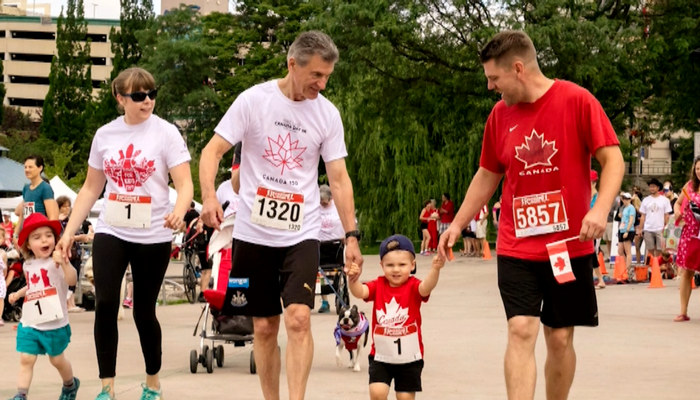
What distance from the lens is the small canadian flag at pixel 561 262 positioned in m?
6.32

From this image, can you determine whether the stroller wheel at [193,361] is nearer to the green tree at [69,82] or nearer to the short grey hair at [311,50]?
the short grey hair at [311,50]

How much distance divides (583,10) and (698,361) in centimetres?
2582

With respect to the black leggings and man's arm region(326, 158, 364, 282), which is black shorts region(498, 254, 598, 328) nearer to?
man's arm region(326, 158, 364, 282)

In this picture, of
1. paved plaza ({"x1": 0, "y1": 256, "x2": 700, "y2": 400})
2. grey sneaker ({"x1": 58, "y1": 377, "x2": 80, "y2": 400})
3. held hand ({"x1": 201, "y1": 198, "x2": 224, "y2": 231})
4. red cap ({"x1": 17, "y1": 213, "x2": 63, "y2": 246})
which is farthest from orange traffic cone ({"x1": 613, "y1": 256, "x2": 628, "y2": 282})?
held hand ({"x1": 201, "y1": 198, "x2": 224, "y2": 231})

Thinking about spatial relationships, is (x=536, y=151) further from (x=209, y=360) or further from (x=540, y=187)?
(x=209, y=360)

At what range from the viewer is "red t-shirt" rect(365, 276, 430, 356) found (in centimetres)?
720

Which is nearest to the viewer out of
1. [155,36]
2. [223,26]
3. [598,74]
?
[598,74]

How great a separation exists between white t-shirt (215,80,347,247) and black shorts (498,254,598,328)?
3.93 feet

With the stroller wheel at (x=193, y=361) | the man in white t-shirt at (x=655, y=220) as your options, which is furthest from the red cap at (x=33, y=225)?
the man in white t-shirt at (x=655, y=220)

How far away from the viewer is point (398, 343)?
23.7 feet

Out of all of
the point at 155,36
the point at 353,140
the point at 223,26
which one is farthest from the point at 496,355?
the point at 155,36

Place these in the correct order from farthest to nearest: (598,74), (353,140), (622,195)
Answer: (353,140) → (598,74) → (622,195)

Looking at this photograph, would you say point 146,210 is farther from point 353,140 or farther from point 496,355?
point 353,140

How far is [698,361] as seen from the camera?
1072 cm
